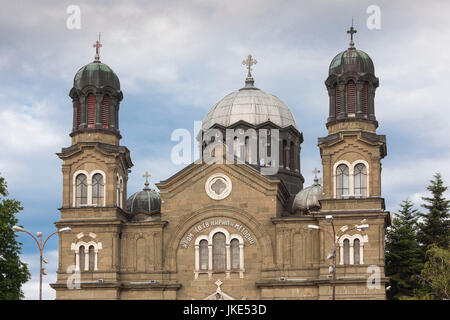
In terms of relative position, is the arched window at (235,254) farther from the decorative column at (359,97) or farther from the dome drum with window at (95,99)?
the decorative column at (359,97)

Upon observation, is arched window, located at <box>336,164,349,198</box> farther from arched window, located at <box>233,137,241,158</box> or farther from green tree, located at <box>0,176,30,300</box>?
green tree, located at <box>0,176,30,300</box>

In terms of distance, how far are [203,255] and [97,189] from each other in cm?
869

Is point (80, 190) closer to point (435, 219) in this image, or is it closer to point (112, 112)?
point (112, 112)

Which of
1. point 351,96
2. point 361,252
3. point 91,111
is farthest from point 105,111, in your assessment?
point 361,252

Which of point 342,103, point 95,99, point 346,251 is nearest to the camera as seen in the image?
point 346,251

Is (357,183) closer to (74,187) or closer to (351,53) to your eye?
(351,53)

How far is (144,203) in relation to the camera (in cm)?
7275

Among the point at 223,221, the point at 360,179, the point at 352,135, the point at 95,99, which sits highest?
the point at 95,99

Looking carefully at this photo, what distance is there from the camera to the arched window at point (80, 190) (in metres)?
68.5

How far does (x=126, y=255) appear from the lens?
6738 cm

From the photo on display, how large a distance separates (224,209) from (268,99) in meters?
15.3

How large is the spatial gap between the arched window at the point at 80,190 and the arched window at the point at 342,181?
17.2m
